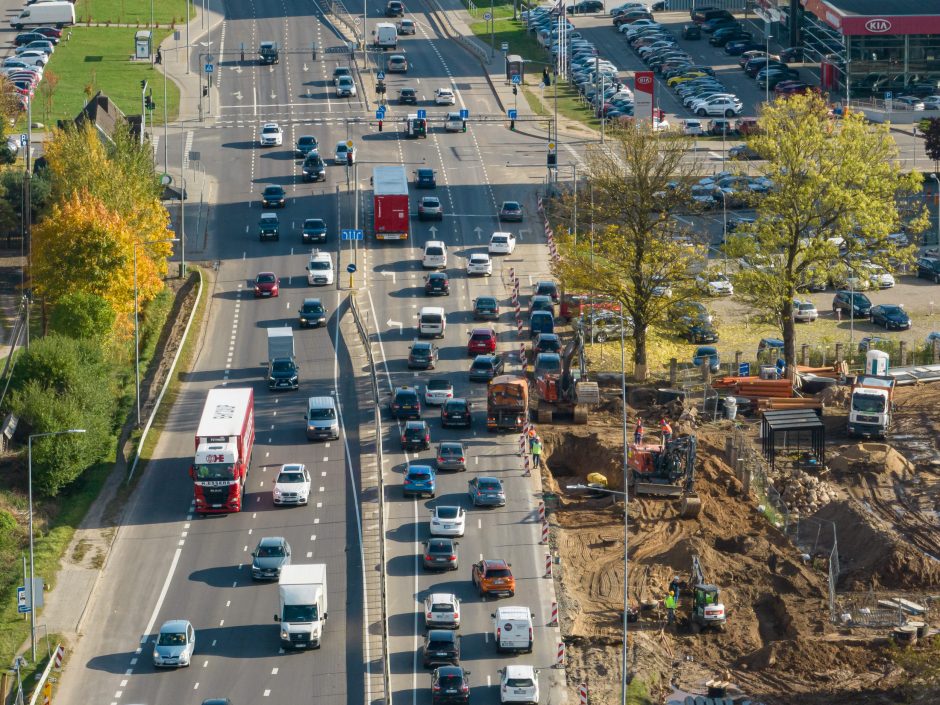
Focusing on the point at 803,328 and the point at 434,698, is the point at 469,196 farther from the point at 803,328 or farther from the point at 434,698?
the point at 434,698

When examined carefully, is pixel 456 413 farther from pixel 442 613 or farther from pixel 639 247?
pixel 442 613

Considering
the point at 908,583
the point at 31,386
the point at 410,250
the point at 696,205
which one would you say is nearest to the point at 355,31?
the point at 410,250

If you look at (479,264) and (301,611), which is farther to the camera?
(479,264)

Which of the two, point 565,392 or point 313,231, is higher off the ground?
point 313,231

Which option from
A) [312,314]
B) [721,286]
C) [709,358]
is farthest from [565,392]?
[721,286]

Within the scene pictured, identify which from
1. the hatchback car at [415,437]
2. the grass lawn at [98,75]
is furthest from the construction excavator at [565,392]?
the grass lawn at [98,75]
